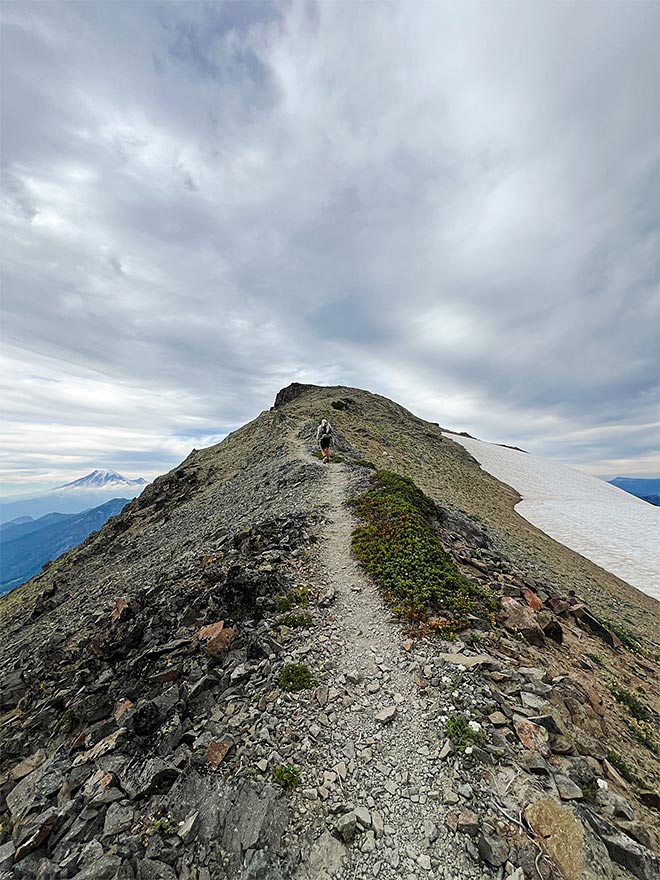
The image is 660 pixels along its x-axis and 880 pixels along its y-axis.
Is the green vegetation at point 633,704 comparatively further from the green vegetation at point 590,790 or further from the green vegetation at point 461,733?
the green vegetation at point 461,733

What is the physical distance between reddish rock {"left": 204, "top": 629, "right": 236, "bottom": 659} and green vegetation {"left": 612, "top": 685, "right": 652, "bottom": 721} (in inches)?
364

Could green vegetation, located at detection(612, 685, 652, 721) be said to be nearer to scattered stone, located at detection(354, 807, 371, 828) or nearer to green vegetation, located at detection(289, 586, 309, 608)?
scattered stone, located at detection(354, 807, 371, 828)

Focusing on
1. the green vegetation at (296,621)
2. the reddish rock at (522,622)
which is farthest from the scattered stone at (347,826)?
the reddish rock at (522,622)

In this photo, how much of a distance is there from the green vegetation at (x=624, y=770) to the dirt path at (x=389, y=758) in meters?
3.13

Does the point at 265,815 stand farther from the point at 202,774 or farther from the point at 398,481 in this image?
the point at 398,481

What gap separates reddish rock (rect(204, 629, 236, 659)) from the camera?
880cm

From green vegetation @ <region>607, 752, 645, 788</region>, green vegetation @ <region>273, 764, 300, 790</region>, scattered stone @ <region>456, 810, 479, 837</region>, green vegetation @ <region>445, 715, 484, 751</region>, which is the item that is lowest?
green vegetation @ <region>607, 752, 645, 788</region>

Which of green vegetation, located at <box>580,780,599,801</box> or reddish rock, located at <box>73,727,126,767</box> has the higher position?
green vegetation, located at <box>580,780,599,801</box>

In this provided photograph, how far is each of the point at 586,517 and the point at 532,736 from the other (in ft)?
118

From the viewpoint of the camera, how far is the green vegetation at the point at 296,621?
Answer: 9.55m

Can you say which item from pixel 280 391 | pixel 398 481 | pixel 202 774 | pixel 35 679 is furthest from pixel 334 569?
pixel 280 391

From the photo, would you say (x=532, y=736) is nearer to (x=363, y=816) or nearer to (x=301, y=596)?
(x=363, y=816)

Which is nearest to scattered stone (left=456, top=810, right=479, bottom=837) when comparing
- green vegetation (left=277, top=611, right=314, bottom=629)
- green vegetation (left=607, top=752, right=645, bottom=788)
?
green vegetation (left=607, top=752, right=645, bottom=788)

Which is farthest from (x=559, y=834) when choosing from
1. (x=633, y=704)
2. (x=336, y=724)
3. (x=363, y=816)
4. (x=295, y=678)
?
(x=633, y=704)
